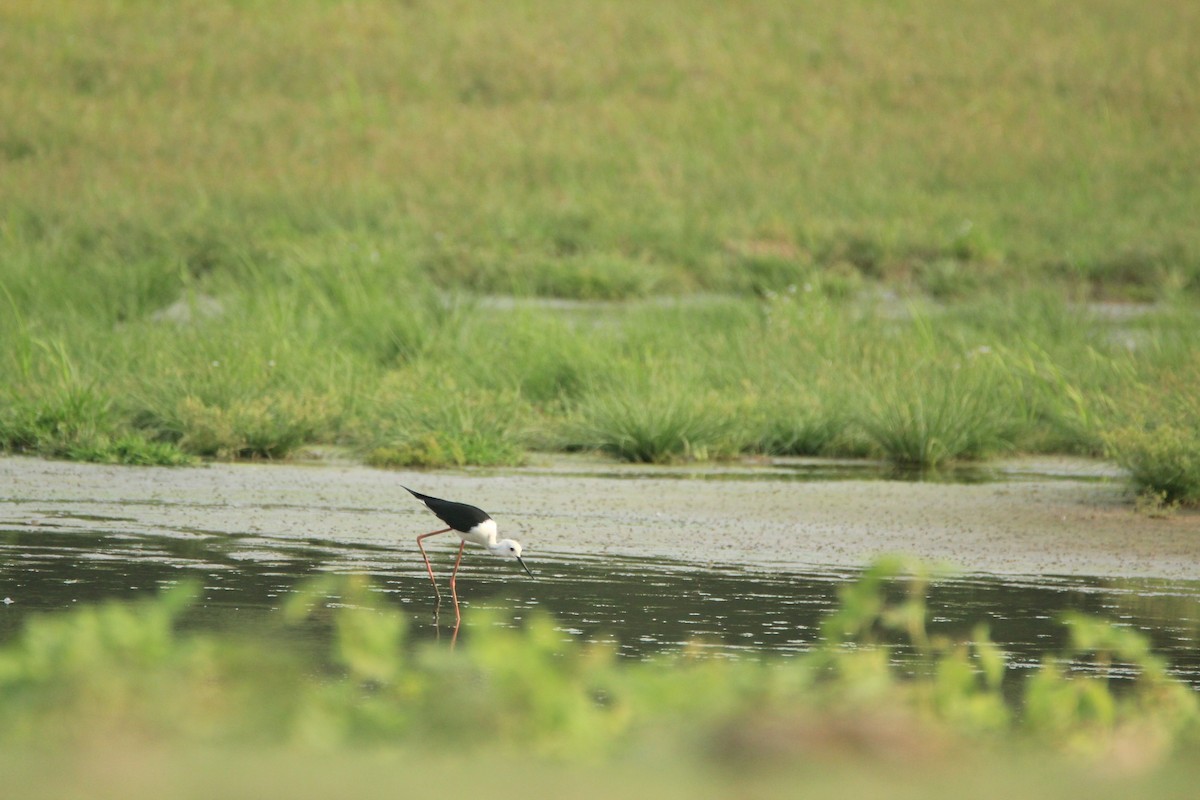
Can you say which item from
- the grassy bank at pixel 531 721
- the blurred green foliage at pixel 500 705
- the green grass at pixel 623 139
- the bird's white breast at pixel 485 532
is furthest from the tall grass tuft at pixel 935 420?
the green grass at pixel 623 139

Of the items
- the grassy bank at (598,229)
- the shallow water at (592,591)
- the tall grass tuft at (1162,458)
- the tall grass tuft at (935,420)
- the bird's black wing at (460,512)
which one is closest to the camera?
the shallow water at (592,591)

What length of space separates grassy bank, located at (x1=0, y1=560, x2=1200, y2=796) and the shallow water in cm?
269

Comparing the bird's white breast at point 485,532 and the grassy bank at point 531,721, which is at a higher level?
the bird's white breast at point 485,532

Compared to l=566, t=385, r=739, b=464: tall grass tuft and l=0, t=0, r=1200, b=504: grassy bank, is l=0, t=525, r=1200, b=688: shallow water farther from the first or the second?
l=566, t=385, r=739, b=464: tall grass tuft

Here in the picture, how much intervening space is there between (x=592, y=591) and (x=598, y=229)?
2364cm

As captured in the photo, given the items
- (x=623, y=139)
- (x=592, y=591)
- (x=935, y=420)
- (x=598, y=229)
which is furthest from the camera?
(x=623, y=139)

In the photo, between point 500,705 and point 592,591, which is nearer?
point 500,705

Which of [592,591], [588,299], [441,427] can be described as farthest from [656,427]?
[588,299]

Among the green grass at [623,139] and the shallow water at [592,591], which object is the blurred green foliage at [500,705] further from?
the green grass at [623,139]

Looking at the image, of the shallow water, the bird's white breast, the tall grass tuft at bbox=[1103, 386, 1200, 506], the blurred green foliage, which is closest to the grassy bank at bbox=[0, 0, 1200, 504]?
the tall grass tuft at bbox=[1103, 386, 1200, 506]

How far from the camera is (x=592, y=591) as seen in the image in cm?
880

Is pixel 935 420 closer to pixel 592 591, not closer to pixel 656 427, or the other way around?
pixel 656 427

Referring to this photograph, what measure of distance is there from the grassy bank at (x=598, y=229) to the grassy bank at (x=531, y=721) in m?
7.54

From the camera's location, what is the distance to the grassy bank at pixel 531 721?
12.8ft
